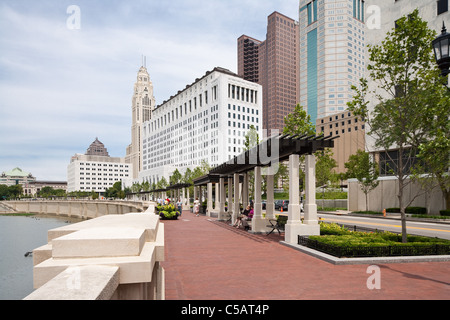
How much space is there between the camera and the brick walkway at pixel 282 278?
712cm

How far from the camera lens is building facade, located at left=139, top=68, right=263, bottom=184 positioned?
401 ft

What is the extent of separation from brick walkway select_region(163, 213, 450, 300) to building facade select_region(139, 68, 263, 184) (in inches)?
3977

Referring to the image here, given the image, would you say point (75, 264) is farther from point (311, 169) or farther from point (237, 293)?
point (311, 169)

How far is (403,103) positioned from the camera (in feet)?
45.7

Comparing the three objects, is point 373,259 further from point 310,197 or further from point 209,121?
point 209,121

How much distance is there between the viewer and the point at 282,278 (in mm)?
8547

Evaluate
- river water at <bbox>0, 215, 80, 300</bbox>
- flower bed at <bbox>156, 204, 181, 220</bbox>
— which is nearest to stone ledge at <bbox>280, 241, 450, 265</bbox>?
river water at <bbox>0, 215, 80, 300</bbox>

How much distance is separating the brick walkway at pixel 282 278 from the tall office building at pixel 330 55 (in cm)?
15052

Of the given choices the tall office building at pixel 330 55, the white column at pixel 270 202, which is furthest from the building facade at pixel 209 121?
the white column at pixel 270 202

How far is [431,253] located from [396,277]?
12.7ft

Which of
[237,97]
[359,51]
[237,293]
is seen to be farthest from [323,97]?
[237,293]

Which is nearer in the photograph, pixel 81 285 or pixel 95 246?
pixel 81 285

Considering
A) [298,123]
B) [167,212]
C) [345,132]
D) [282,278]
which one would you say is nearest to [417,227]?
[298,123]

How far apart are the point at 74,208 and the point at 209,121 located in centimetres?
5716
